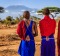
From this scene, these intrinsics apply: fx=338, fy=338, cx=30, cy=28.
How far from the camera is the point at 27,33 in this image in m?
9.34

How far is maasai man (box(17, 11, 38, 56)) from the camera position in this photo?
9.30 m

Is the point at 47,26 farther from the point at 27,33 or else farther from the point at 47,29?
the point at 27,33

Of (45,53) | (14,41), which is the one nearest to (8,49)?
(14,41)

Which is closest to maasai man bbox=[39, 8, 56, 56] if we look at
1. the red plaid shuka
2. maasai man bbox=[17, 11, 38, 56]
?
the red plaid shuka

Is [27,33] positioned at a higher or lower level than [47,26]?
lower

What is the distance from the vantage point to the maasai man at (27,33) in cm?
930

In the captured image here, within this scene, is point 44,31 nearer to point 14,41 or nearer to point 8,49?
point 8,49

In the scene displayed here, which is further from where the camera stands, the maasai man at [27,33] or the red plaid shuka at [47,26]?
the red plaid shuka at [47,26]

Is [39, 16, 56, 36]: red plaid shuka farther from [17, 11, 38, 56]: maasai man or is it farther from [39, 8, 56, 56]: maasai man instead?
[17, 11, 38, 56]: maasai man

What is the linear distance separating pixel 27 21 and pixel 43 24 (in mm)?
491

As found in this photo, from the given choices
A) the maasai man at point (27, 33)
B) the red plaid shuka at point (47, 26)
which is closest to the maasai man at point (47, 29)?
the red plaid shuka at point (47, 26)

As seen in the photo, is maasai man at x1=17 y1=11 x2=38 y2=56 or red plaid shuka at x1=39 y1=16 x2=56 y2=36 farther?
red plaid shuka at x1=39 y1=16 x2=56 y2=36

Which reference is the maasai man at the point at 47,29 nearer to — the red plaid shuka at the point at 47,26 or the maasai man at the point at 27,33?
the red plaid shuka at the point at 47,26

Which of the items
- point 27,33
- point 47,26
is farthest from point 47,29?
point 27,33
